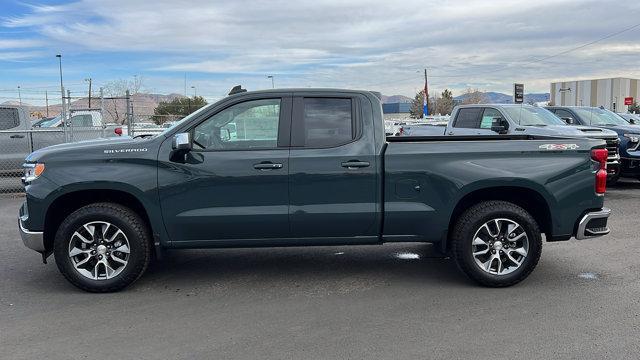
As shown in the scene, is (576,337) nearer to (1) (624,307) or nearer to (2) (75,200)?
(1) (624,307)

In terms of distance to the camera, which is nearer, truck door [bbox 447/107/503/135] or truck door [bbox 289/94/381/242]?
truck door [bbox 289/94/381/242]

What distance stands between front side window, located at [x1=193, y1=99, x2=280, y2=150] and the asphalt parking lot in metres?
1.39

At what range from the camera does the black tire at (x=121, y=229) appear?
5.23 metres

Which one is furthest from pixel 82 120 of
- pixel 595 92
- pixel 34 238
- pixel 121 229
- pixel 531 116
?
Result: pixel 595 92

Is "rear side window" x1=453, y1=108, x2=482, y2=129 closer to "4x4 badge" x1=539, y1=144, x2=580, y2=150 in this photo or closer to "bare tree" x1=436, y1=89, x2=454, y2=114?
"4x4 badge" x1=539, y1=144, x2=580, y2=150

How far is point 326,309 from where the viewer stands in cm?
491

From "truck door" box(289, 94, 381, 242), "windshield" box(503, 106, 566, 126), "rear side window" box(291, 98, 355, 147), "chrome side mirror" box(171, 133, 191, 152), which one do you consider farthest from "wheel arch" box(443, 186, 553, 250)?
"windshield" box(503, 106, 566, 126)

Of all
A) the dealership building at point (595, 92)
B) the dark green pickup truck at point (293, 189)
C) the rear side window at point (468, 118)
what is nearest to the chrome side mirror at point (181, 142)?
the dark green pickup truck at point (293, 189)

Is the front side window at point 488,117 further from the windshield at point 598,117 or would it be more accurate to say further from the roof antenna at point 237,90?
the roof antenna at point 237,90

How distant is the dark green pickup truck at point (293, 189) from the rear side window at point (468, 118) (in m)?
7.87

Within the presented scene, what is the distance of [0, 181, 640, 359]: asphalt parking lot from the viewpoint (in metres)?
4.09

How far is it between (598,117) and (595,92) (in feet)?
368

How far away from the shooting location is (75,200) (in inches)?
215

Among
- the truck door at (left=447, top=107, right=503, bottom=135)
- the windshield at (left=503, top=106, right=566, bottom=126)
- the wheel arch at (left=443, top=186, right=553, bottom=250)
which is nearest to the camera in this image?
the wheel arch at (left=443, top=186, right=553, bottom=250)
